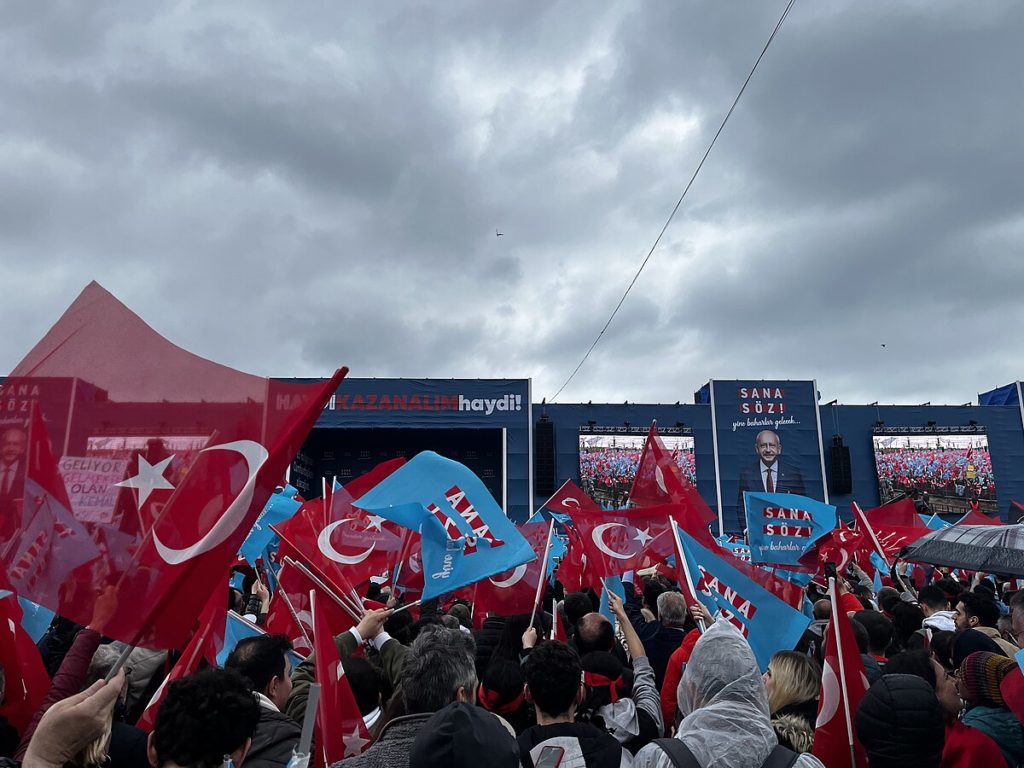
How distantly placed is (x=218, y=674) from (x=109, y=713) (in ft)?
0.94

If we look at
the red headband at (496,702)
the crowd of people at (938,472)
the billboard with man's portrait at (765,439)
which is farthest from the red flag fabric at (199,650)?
the crowd of people at (938,472)

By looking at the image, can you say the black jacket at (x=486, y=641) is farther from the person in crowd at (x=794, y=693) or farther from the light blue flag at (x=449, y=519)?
the person in crowd at (x=794, y=693)

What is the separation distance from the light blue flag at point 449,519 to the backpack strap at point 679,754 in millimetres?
3202

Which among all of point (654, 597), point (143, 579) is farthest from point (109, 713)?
point (654, 597)

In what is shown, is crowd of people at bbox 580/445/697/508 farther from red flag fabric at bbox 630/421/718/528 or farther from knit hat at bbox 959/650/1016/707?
knit hat at bbox 959/650/1016/707

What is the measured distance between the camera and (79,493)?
9.23ft

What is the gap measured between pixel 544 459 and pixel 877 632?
25002mm

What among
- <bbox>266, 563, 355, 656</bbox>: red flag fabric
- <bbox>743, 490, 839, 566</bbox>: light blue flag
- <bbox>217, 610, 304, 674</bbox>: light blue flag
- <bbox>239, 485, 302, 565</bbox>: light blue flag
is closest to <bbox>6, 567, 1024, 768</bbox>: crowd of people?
<bbox>266, 563, 355, 656</bbox>: red flag fabric

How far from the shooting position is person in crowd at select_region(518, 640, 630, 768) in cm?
273

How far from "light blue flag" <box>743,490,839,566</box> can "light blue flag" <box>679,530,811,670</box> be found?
14.7 ft

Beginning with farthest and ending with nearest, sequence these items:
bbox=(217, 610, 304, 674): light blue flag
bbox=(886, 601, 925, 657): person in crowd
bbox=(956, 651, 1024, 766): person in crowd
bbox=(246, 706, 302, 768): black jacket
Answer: bbox=(886, 601, 925, 657): person in crowd, bbox=(217, 610, 304, 674): light blue flag, bbox=(956, 651, 1024, 766): person in crowd, bbox=(246, 706, 302, 768): black jacket

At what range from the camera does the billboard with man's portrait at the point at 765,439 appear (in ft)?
102

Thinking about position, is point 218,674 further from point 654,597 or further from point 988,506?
point 988,506

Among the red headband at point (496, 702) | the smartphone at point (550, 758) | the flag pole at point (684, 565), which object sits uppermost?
the flag pole at point (684, 565)
